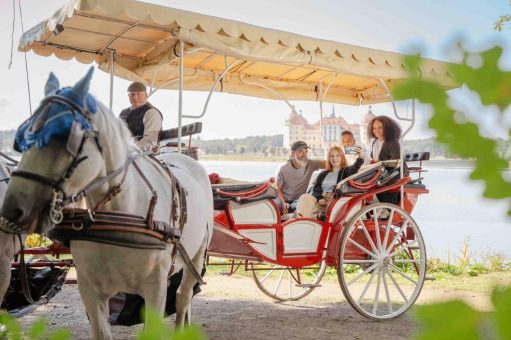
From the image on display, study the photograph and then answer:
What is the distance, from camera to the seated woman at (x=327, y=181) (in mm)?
6035

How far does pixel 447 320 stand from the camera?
1.20 feet

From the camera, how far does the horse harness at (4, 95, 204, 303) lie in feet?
8.47

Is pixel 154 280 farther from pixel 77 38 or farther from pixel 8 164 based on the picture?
pixel 77 38

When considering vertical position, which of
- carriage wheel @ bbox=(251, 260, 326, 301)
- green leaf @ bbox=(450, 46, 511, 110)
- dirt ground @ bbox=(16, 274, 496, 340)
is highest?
green leaf @ bbox=(450, 46, 511, 110)

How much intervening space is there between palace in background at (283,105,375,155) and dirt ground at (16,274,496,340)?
1854 millimetres

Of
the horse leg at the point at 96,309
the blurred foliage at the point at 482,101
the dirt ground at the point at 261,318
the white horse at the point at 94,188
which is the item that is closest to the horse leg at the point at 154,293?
the white horse at the point at 94,188

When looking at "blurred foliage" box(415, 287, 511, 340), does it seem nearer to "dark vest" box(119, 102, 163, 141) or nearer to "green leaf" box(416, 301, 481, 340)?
"green leaf" box(416, 301, 481, 340)

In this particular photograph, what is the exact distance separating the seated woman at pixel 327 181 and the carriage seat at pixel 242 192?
1.98 feet

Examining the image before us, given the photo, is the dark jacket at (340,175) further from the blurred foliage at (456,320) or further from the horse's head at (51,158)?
the blurred foliage at (456,320)

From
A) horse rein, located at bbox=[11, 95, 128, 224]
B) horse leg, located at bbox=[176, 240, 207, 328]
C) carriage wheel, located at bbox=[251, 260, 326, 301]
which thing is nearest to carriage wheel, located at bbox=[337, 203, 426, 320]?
carriage wheel, located at bbox=[251, 260, 326, 301]

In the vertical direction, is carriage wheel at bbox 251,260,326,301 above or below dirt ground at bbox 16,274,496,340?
above

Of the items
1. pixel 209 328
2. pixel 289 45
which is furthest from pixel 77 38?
pixel 209 328

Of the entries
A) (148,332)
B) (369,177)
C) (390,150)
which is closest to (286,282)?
(390,150)

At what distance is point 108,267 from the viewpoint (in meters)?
3.06
